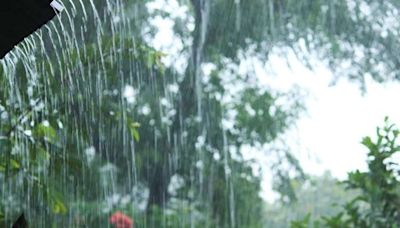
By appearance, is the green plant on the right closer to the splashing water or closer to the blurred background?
the blurred background

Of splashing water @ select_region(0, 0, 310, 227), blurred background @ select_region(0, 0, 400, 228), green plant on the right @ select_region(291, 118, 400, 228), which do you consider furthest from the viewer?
blurred background @ select_region(0, 0, 400, 228)

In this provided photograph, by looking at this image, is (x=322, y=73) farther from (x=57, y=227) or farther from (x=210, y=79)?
(x=57, y=227)

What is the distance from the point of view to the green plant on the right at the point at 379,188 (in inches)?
163

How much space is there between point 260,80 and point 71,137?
138 inches

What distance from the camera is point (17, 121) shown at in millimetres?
3730

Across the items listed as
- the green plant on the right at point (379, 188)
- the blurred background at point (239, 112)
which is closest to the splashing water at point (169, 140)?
the blurred background at point (239, 112)

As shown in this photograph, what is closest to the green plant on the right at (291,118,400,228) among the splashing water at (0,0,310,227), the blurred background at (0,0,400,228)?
the blurred background at (0,0,400,228)

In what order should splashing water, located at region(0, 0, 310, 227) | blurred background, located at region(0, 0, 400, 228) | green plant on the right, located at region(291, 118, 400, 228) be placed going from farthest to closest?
blurred background, located at region(0, 0, 400, 228) < splashing water, located at region(0, 0, 310, 227) < green plant on the right, located at region(291, 118, 400, 228)

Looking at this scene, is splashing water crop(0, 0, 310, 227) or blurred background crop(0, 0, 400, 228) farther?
blurred background crop(0, 0, 400, 228)

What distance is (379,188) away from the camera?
422 cm

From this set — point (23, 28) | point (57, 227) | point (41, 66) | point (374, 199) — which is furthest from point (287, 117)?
point (23, 28)

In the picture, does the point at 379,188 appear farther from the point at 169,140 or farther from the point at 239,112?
the point at 169,140

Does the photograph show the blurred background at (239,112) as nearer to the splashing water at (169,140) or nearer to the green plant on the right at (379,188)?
the splashing water at (169,140)

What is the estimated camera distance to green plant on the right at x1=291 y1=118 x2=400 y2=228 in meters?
4.14
